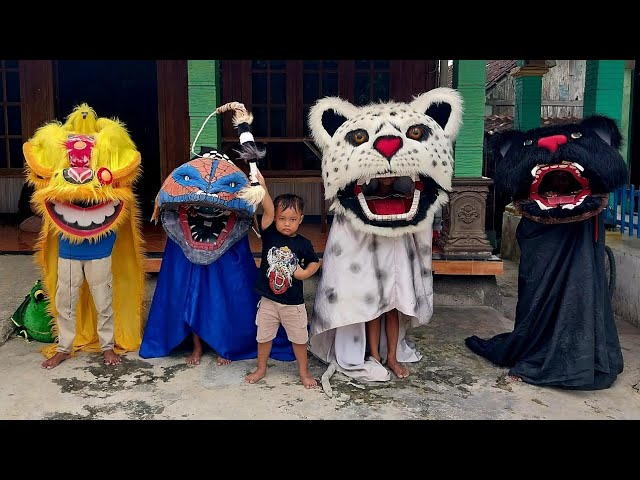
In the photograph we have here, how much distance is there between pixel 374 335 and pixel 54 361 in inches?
85.1

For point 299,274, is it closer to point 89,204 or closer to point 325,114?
point 325,114

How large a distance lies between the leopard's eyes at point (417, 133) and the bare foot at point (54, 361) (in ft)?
9.01

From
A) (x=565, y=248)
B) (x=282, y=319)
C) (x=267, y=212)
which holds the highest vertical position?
(x=267, y=212)

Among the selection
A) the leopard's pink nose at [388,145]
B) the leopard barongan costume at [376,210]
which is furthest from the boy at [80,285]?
the leopard's pink nose at [388,145]

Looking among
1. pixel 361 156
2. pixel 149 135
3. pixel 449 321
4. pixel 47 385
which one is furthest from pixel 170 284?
pixel 149 135

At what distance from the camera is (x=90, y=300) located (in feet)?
14.4

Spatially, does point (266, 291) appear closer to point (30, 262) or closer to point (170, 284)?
point (170, 284)

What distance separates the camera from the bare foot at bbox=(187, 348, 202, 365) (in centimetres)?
416

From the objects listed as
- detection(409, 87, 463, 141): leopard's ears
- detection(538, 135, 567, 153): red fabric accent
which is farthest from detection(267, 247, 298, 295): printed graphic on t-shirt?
detection(538, 135, 567, 153): red fabric accent

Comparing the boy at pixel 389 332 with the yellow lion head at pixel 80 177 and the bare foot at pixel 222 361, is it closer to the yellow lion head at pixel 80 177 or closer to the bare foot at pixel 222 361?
the bare foot at pixel 222 361

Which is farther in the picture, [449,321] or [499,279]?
[499,279]

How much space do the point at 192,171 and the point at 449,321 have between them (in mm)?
2610

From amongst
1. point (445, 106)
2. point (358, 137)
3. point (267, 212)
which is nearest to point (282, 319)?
point (267, 212)

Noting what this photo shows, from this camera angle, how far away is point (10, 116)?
7852mm
